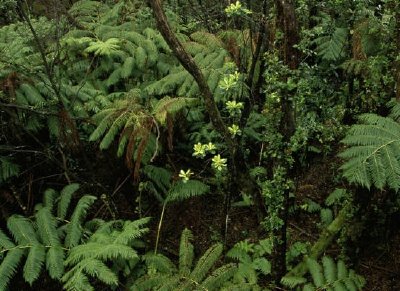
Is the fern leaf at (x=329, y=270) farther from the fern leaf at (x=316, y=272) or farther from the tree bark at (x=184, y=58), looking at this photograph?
the tree bark at (x=184, y=58)

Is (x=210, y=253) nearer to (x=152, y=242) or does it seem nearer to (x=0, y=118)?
(x=152, y=242)

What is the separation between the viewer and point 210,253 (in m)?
3.75

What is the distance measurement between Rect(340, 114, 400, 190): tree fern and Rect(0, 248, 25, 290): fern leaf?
2.89 m

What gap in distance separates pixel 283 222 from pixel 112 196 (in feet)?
7.35

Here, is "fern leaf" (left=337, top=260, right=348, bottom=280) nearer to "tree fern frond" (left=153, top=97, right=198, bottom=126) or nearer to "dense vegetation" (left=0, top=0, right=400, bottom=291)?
"dense vegetation" (left=0, top=0, right=400, bottom=291)

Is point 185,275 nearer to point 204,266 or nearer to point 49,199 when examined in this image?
point 204,266

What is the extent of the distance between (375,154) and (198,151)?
142cm

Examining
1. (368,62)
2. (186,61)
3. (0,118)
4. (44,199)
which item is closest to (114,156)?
(44,199)

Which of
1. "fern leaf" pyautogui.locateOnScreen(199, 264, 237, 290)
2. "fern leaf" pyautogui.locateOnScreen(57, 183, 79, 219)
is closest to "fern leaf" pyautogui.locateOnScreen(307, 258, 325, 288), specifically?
"fern leaf" pyautogui.locateOnScreen(199, 264, 237, 290)

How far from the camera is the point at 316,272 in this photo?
371 centimetres

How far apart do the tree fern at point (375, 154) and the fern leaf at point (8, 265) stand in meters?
2.89

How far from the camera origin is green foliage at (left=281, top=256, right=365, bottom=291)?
360cm

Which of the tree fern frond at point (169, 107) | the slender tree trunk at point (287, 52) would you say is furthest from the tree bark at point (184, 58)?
the tree fern frond at point (169, 107)

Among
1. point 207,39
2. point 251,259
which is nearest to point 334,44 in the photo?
point 207,39
